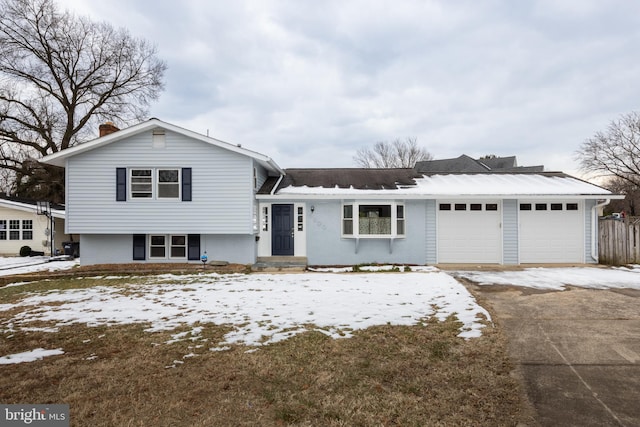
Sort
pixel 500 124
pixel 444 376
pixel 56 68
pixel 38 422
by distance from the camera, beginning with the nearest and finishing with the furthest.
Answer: pixel 38 422 → pixel 444 376 → pixel 56 68 → pixel 500 124

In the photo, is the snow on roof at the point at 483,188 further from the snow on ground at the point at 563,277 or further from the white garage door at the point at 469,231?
the snow on ground at the point at 563,277

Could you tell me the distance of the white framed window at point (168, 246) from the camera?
12570mm

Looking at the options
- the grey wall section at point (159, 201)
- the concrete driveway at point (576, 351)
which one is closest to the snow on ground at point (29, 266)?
the grey wall section at point (159, 201)

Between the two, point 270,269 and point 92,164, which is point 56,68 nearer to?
point 92,164

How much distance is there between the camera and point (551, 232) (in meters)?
12.5

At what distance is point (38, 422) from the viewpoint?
284 cm

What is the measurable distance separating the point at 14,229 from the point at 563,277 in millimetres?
24662

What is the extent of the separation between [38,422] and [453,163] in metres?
35.8

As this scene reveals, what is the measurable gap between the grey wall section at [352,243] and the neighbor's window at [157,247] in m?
5.57

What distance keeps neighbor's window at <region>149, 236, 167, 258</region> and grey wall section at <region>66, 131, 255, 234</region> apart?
713 millimetres

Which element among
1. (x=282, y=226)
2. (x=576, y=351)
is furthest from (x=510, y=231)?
(x=576, y=351)

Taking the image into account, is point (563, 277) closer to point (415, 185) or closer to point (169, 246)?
point (415, 185)

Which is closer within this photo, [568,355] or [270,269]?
[568,355]

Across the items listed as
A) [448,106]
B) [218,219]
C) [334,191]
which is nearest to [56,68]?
[218,219]
